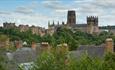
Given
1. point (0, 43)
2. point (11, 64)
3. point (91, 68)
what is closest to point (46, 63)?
point (91, 68)

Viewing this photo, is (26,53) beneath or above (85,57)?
beneath

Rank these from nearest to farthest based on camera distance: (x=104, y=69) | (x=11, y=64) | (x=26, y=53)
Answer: (x=104, y=69)
(x=11, y=64)
(x=26, y=53)

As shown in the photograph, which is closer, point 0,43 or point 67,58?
point 67,58

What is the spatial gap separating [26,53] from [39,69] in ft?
61.4

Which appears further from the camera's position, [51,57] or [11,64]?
[11,64]

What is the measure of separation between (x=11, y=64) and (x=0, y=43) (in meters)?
6.79

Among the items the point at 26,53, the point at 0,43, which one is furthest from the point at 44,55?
the point at 26,53

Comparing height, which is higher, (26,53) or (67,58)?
(67,58)

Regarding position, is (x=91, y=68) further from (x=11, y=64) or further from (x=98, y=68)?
(x=11, y=64)

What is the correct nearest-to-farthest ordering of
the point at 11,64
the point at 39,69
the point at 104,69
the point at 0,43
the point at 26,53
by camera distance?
1. the point at 39,69
2. the point at 104,69
3. the point at 11,64
4. the point at 0,43
5. the point at 26,53

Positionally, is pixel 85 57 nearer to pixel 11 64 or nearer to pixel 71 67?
pixel 71 67

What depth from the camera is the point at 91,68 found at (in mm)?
26859

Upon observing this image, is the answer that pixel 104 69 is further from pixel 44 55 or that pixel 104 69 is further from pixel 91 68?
pixel 44 55

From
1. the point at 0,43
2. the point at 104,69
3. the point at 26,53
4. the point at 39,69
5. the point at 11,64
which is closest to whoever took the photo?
the point at 39,69
